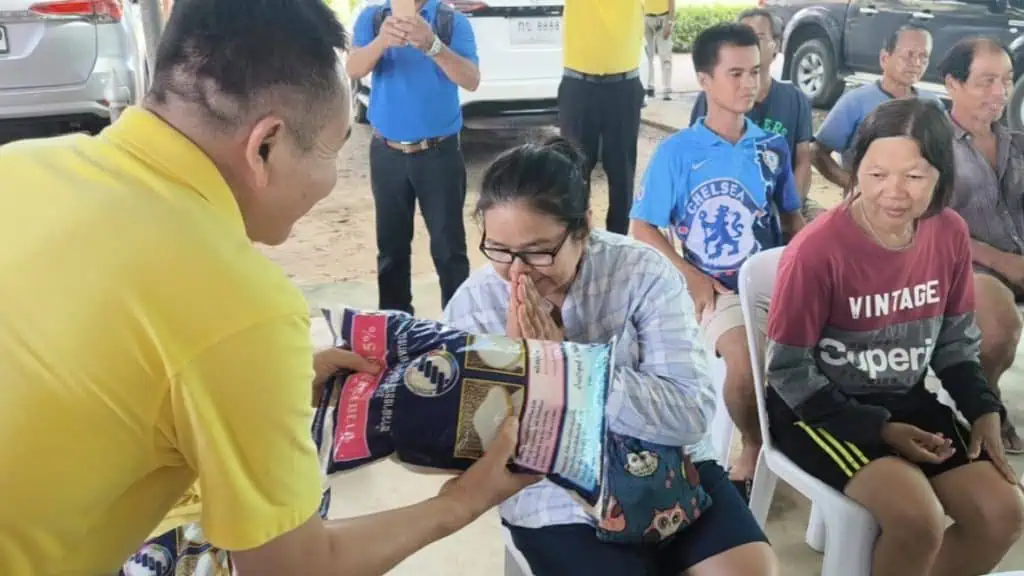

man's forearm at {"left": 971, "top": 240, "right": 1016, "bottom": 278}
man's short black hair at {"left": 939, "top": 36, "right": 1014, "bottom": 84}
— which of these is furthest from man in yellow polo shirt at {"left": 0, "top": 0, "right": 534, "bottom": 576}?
man's short black hair at {"left": 939, "top": 36, "right": 1014, "bottom": 84}

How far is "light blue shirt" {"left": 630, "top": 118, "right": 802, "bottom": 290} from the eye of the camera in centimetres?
277

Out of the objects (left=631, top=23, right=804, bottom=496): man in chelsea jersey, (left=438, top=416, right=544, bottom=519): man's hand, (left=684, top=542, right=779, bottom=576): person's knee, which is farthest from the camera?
(left=631, top=23, right=804, bottom=496): man in chelsea jersey

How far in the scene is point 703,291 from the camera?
107 inches

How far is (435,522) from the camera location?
1257 mm

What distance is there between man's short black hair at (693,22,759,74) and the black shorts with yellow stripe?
4.32 feet

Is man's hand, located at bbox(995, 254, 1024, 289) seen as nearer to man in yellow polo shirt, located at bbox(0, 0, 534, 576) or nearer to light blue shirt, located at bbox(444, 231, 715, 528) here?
light blue shirt, located at bbox(444, 231, 715, 528)

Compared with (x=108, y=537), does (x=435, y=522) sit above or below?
below

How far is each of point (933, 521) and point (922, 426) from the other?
0.96 feet

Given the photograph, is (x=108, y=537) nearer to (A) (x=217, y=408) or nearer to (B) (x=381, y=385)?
(A) (x=217, y=408)

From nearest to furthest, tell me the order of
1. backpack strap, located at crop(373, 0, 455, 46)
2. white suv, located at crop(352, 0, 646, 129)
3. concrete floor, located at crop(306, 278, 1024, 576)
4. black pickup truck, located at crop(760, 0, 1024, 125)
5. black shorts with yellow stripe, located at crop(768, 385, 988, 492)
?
black shorts with yellow stripe, located at crop(768, 385, 988, 492) → concrete floor, located at crop(306, 278, 1024, 576) → backpack strap, located at crop(373, 0, 455, 46) → white suv, located at crop(352, 0, 646, 129) → black pickup truck, located at crop(760, 0, 1024, 125)

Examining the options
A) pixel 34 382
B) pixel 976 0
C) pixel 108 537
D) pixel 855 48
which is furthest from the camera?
pixel 855 48

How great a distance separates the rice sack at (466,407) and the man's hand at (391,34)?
2130 mm

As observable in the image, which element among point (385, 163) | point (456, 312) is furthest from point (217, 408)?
point (385, 163)

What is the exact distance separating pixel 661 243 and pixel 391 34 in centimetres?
126
